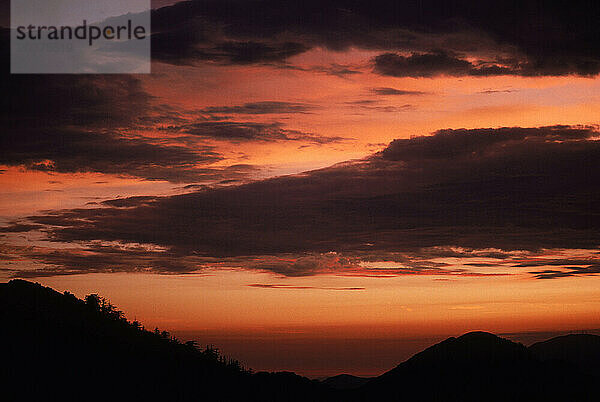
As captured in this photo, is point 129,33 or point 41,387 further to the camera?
point 41,387

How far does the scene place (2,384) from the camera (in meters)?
192

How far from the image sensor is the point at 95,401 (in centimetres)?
19988

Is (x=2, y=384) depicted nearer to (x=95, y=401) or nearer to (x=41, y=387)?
(x=41, y=387)

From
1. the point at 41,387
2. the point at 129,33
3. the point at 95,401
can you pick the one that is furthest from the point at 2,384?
the point at 129,33

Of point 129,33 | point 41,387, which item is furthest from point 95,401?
point 129,33

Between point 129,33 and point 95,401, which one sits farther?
point 95,401

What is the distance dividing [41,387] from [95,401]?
1616 cm

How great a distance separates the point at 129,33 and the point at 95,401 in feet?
516

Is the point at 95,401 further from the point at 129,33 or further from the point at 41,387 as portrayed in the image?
the point at 129,33

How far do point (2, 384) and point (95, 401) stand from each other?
87.0 ft

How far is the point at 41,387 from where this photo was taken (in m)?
194

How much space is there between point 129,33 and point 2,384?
156m

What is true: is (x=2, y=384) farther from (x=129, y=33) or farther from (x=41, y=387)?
(x=129, y=33)

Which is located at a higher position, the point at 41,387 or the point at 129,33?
the point at 129,33
